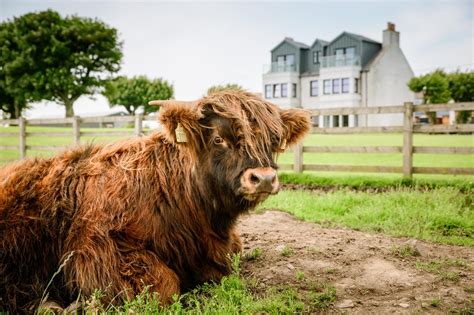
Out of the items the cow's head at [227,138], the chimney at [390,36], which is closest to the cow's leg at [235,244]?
the cow's head at [227,138]

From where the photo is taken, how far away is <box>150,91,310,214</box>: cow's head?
330 centimetres

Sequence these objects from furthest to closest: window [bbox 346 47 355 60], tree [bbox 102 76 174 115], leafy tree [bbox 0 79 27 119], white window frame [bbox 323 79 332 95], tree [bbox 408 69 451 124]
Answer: tree [bbox 102 76 174 115] < white window frame [bbox 323 79 332 95] < window [bbox 346 47 355 60] < tree [bbox 408 69 451 124] < leafy tree [bbox 0 79 27 119]

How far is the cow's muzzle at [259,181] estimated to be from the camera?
312cm

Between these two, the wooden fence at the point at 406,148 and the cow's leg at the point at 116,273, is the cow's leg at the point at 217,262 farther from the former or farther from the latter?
the wooden fence at the point at 406,148

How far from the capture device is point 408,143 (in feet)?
34.1

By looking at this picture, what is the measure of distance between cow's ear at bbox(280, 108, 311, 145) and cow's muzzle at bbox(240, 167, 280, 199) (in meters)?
0.80

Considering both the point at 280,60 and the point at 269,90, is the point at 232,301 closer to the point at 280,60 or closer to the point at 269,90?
the point at 280,60

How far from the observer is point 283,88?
163ft

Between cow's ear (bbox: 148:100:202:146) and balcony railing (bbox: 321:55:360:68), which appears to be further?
balcony railing (bbox: 321:55:360:68)

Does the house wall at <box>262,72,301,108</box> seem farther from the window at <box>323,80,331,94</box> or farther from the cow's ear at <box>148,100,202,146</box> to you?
the cow's ear at <box>148,100,202,146</box>

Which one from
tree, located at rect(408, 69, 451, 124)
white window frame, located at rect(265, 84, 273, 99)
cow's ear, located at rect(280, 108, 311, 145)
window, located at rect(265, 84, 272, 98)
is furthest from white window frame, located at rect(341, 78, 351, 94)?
cow's ear, located at rect(280, 108, 311, 145)

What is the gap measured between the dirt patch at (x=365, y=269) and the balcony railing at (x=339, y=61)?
136 feet

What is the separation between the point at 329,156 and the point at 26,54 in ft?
94.6

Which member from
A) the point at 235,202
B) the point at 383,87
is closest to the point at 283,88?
the point at 383,87
